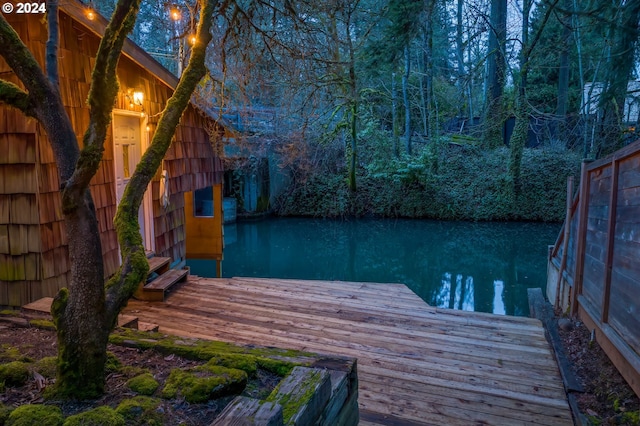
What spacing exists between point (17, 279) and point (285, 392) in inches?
119

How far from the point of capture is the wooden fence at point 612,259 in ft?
8.91

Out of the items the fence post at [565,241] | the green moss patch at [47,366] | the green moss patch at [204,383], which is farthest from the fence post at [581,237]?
the green moss patch at [47,366]

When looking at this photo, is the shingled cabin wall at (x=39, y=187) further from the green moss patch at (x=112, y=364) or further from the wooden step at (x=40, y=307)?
the green moss patch at (x=112, y=364)

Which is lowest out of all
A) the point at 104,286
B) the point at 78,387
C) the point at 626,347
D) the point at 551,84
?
the point at 626,347

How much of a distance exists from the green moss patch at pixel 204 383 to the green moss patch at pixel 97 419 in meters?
0.25

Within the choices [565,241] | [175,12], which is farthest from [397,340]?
[175,12]

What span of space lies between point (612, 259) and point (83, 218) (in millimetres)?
3305

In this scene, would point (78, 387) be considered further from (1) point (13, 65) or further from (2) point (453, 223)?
(2) point (453, 223)

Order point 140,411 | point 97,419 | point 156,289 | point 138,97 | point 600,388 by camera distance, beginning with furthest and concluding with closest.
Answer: point 138,97 → point 156,289 → point 600,388 → point 140,411 → point 97,419

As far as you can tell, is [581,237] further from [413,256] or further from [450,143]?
[450,143]

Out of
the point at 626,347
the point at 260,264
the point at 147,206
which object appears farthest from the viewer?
the point at 260,264

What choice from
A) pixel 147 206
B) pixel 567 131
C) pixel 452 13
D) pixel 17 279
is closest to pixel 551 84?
pixel 567 131

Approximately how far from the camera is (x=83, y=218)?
1.78 m

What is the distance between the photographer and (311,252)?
37.8ft
